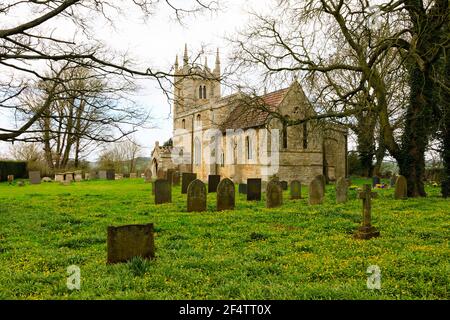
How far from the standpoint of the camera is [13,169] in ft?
115

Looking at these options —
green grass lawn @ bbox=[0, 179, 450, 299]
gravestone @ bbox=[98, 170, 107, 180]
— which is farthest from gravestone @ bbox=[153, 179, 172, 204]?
gravestone @ bbox=[98, 170, 107, 180]

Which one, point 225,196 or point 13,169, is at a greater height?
point 13,169

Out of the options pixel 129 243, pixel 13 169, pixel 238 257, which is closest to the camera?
pixel 129 243

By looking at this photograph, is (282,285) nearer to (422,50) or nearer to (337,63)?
(337,63)

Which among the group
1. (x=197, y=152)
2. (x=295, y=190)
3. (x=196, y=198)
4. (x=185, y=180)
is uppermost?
(x=197, y=152)

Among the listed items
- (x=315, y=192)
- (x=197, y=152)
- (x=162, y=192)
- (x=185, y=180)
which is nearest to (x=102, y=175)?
(x=197, y=152)

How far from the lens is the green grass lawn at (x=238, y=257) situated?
4254 mm

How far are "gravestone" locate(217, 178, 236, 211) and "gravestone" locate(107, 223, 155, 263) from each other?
5.82 m

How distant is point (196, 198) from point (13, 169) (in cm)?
3010

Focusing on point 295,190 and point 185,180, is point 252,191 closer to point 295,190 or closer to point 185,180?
point 295,190

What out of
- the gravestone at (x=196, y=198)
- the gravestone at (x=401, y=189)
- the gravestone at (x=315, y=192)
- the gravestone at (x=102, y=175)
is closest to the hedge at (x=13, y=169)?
the gravestone at (x=102, y=175)

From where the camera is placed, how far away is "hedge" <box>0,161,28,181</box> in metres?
33.5

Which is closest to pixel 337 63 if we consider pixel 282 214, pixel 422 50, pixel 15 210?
pixel 422 50
